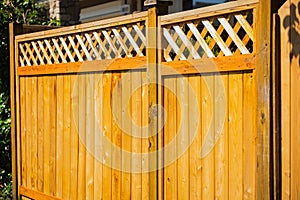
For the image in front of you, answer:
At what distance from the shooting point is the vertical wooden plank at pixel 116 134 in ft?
15.4

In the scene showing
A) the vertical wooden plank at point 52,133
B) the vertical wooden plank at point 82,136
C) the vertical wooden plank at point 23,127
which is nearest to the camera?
the vertical wooden plank at point 82,136

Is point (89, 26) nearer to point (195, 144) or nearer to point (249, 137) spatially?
point (195, 144)

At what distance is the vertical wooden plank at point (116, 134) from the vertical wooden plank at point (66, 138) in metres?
0.75

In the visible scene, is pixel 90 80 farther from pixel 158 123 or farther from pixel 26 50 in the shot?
pixel 26 50

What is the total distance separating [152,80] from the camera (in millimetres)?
4293

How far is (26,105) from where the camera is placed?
20.2 feet

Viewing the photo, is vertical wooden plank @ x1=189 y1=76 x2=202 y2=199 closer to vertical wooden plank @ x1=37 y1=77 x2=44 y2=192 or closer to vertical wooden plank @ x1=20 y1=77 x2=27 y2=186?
vertical wooden plank @ x1=37 y1=77 x2=44 y2=192

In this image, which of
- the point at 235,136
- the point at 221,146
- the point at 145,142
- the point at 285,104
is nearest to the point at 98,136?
the point at 145,142

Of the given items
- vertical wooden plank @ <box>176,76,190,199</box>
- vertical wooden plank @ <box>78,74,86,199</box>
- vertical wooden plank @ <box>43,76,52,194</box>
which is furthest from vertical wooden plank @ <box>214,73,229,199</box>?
vertical wooden plank @ <box>43,76,52,194</box>

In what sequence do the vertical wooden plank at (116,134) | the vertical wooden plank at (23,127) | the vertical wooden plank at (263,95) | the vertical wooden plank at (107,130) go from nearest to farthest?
the vertical wooden plank at (263,95) → the vertical wooden plank at (116,134) → the vertical wooden plank at (107,130) → the vertical wooden plank at (23,127)

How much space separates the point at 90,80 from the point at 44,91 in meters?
0.91

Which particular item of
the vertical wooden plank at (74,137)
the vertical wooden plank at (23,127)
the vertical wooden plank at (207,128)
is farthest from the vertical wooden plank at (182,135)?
the vertical wooden plank at (23,127)

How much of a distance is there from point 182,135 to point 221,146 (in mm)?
420

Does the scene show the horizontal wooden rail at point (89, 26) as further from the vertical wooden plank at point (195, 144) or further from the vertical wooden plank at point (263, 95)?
the vertical wooden plank at point (263, 95)
